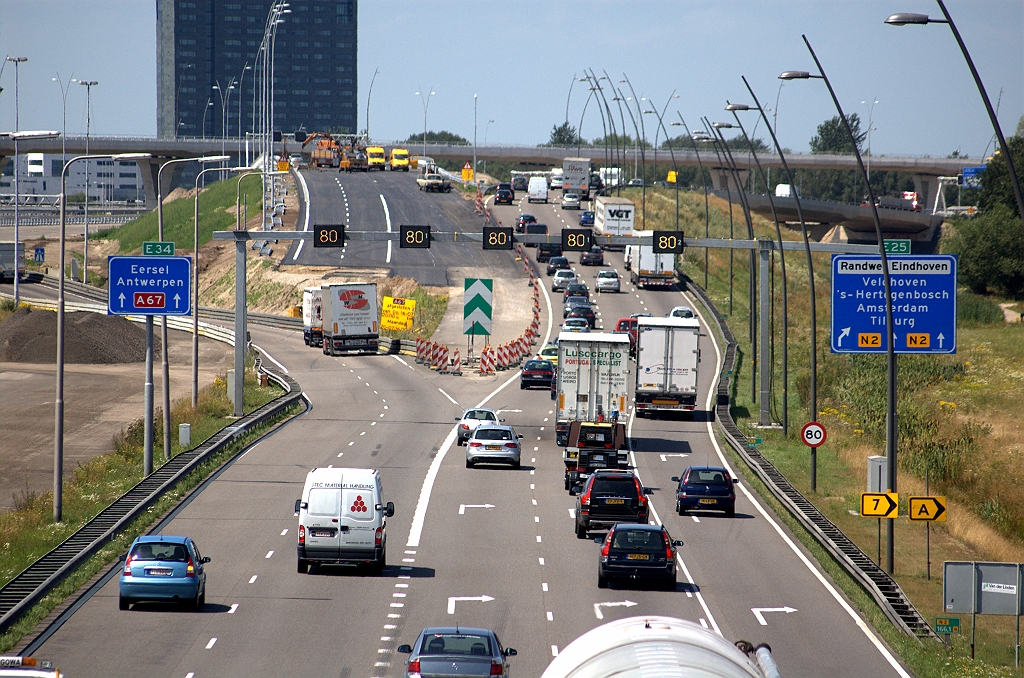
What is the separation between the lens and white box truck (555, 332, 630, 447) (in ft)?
145

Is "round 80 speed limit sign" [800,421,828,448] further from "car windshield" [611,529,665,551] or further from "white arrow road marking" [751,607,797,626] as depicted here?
"white arrow road marking" [751,607,797,626]

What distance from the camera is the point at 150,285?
128 feet

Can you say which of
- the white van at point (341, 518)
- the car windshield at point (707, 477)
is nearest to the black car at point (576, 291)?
the car windshield at point (707, 477)

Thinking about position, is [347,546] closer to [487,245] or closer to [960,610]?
[960,610]

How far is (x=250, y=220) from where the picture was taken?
120m

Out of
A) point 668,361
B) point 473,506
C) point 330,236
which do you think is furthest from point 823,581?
point 330,236

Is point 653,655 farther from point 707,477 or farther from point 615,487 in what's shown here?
point 707,477

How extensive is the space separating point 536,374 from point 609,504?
31294mm

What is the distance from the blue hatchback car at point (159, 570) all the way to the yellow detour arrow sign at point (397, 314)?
5377 centimetres

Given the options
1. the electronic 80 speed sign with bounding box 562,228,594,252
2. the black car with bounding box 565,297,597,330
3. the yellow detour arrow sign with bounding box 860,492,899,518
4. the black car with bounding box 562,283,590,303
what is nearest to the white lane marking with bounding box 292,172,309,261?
the black car with bounding box 562,283,590,303

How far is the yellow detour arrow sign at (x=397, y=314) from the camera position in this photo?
77.0m

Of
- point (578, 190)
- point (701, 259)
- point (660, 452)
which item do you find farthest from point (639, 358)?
point (578, 190)

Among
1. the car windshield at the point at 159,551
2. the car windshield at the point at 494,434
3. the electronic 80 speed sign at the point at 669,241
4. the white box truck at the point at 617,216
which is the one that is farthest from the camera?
the white box truck at the point at 617,216

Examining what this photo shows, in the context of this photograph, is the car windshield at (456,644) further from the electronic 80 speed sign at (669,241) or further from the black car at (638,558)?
the electronic 80 speed sign at (669,241)
